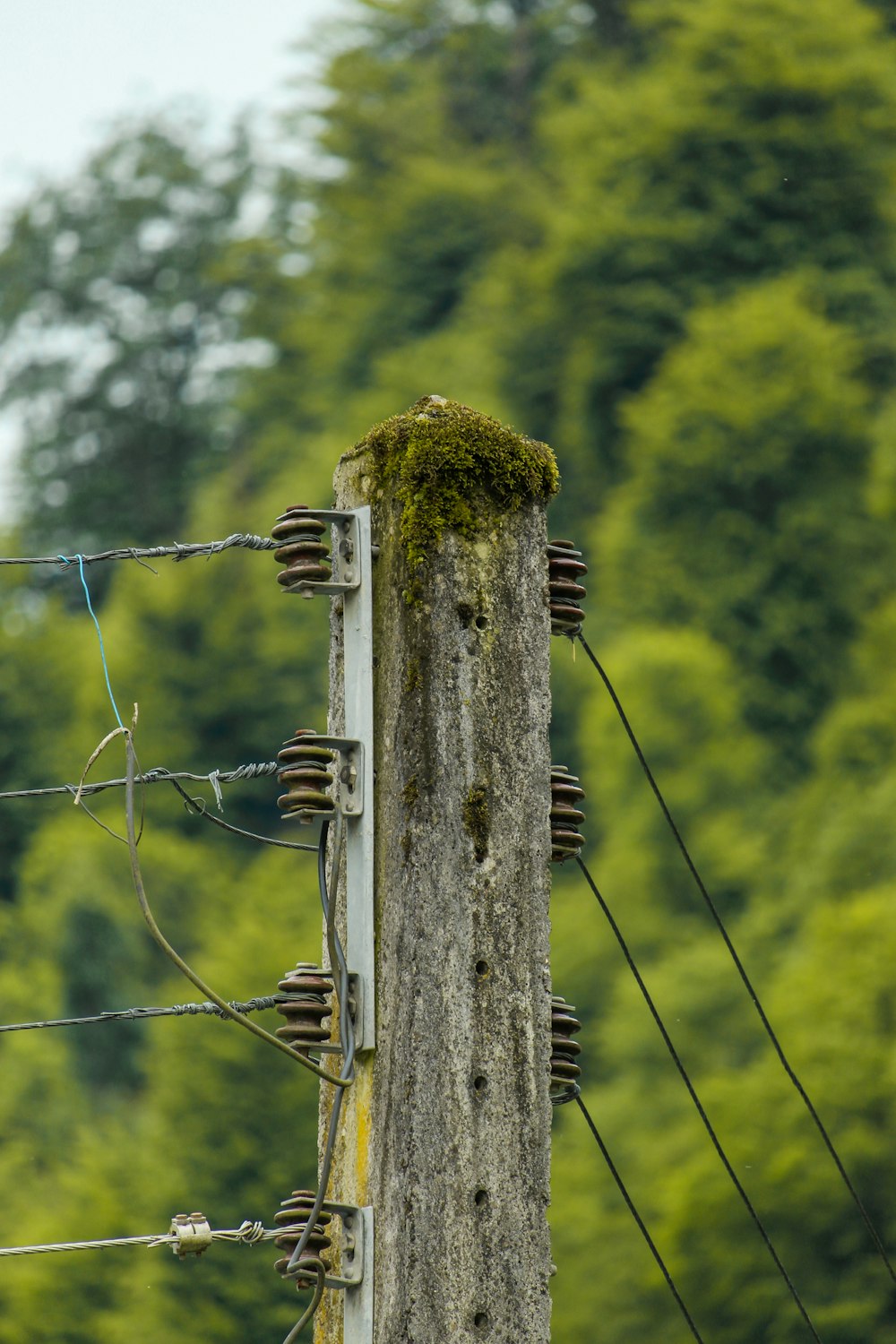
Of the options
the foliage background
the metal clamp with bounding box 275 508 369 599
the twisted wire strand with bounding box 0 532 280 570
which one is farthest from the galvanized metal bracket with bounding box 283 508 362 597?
the foliage background

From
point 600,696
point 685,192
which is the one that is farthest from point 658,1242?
point 685,192

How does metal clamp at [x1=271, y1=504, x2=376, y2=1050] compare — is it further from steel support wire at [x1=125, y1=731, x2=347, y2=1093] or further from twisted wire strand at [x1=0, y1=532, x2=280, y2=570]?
twisted wire strand at [x1=0, y1=532, x2=280, y2=570]

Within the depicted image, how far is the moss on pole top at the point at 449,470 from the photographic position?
4008mm

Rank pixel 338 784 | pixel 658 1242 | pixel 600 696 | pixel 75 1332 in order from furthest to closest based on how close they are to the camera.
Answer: pixel 600 696 → pixel 75 1332 → pixel 658 1242 → pixel 338 784

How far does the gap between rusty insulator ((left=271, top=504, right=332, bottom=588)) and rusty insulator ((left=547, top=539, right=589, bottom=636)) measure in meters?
→ 0.41

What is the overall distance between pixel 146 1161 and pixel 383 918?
26.3 meters

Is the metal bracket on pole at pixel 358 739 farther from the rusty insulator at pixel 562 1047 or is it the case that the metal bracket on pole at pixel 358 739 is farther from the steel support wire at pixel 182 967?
the rusty insulator at pixel 562 1047

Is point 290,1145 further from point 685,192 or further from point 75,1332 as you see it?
point 685,192

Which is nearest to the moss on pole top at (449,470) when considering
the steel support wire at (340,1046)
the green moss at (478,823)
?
the green moss at (478,823)

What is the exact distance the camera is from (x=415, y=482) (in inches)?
160

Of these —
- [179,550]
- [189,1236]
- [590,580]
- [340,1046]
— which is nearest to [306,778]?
[340,1046]

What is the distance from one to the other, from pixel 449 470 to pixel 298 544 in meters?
0.35

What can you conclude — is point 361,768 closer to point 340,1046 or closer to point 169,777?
point 340,1046

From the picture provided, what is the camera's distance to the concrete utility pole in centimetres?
377
